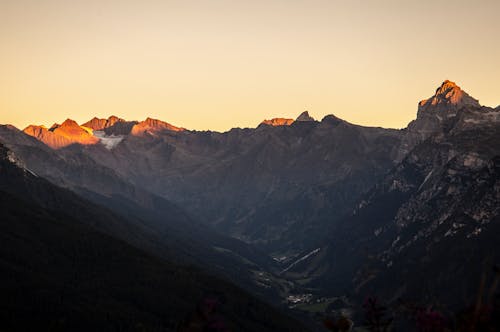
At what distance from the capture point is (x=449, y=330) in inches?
2320

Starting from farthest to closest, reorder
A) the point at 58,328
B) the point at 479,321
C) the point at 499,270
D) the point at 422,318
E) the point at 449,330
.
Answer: the point at 58,328
the point at 449,330
the point at 422,318
the point at 479,321
the point at 499,270

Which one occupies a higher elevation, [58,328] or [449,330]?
[449,330]

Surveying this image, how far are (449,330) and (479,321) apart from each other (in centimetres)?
1000

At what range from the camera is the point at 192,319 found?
49.6 meters

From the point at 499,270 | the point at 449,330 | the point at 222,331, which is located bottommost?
the point at 222,331

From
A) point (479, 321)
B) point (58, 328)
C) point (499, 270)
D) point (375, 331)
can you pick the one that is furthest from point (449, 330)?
point (58, 328)

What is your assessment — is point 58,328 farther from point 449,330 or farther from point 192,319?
point 449,330

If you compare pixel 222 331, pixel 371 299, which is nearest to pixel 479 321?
pixel 371 299

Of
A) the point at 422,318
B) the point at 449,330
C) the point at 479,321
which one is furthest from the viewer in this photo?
the point at 449,330

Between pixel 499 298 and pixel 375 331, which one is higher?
pixel 499 298

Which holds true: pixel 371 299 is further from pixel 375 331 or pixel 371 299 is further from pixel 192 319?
pixel 192 319

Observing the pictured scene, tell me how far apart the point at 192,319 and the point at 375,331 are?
17115 mm

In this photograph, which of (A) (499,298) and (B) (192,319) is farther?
(A) (499,298)

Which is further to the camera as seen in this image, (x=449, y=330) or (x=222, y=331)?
(x=449, y=330)
